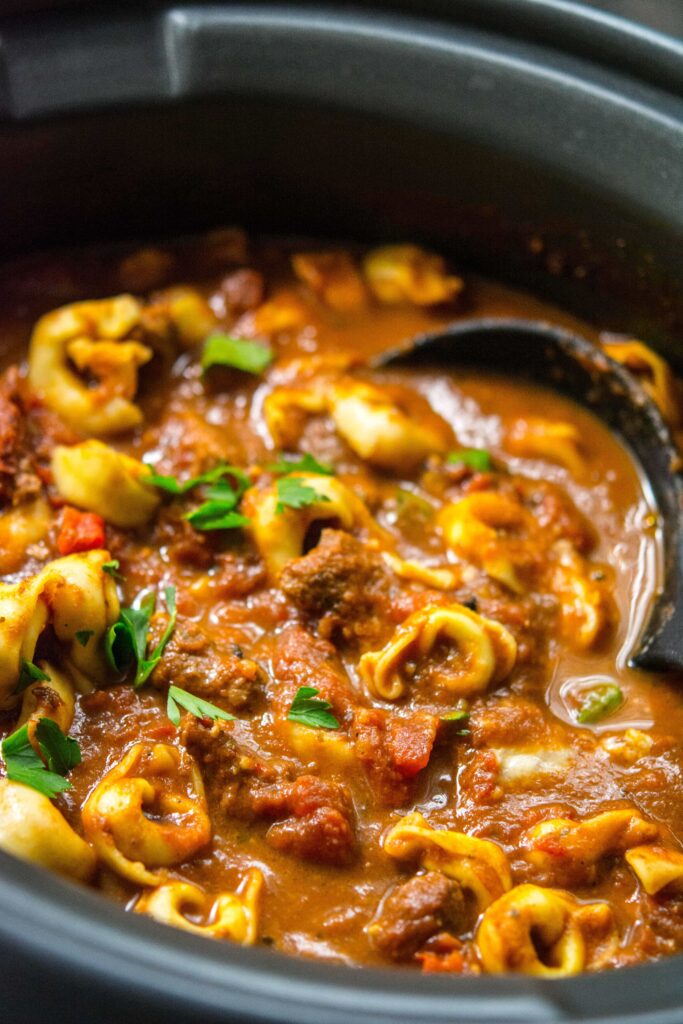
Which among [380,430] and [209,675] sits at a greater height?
[380,430]

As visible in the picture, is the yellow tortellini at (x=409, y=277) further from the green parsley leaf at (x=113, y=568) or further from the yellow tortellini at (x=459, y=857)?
the yellow tortellini at (x=459, y=857)

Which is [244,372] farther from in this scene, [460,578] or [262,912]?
[262,912]

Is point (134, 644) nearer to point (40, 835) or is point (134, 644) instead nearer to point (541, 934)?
point (40, 835)

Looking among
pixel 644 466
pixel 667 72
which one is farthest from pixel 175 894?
pixel 667 72

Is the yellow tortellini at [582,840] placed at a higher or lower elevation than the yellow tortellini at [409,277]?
lower

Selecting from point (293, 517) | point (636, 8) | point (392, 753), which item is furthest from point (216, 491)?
point (636, 8)

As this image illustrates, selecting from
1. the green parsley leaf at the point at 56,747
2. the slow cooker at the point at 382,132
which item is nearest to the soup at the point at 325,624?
the green parsley leaf at the point at 56,747
